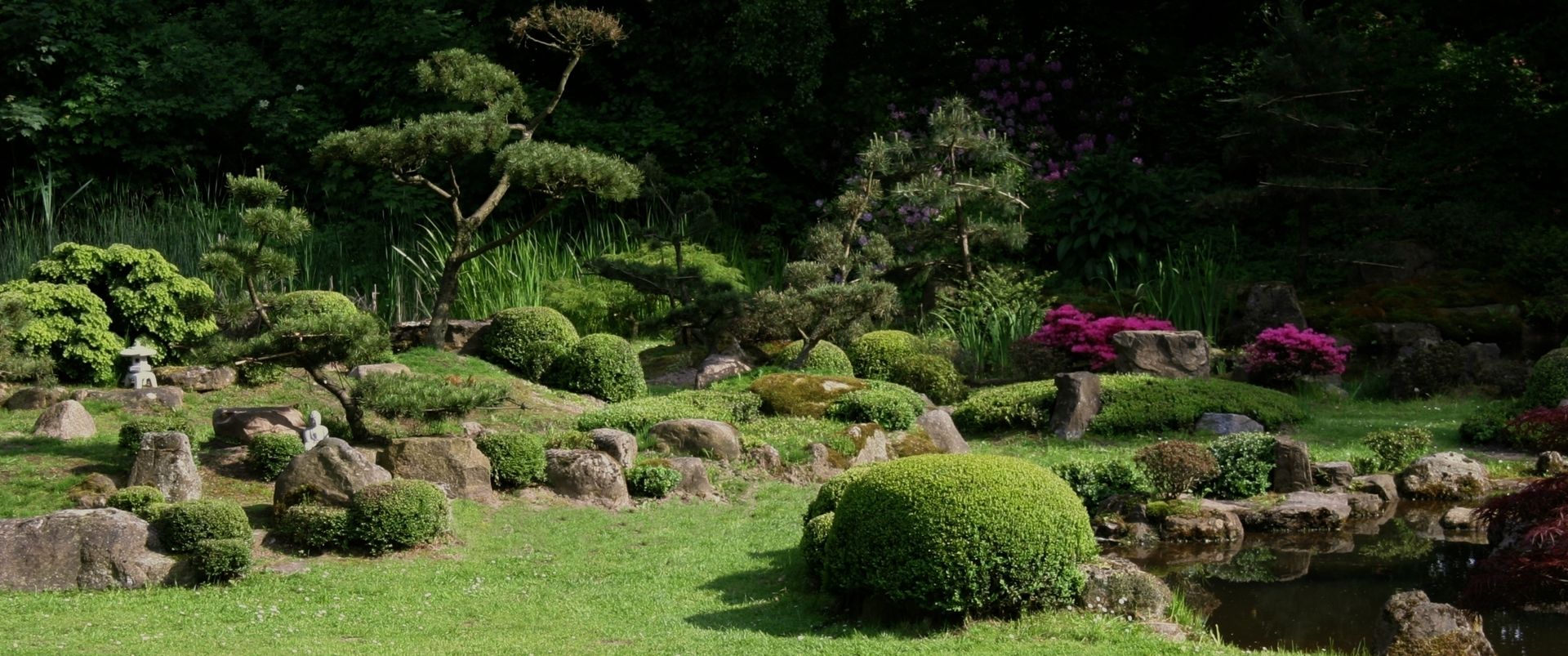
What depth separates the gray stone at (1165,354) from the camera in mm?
15641

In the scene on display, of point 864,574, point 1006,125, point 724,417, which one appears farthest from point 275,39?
point 864,574

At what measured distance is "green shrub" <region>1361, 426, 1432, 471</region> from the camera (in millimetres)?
12430

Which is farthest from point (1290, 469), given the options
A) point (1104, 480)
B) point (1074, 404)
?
point (1074, 404)

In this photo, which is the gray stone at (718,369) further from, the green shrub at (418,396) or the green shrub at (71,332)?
the green shrub at (71,332)

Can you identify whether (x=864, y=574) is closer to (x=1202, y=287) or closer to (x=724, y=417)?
(x=724, y=417)

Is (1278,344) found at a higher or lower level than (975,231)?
lower

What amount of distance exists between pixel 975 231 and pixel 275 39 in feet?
43.1

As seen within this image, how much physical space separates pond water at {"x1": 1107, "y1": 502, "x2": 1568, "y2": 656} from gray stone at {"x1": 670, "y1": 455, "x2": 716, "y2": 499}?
11.2 ft

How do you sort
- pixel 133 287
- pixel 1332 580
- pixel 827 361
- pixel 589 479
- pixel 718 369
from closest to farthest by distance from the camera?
pixel 1332 580 → pixel 589 479 → pixel 133 287 → pixel 827 361 → pixel 718 369

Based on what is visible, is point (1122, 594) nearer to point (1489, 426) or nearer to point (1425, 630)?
point (1425, 630)

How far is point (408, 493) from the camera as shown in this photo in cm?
960

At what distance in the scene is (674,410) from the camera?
45.0 ft

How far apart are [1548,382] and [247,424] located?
1183 centimetres

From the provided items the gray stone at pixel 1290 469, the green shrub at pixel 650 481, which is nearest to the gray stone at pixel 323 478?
the green shrub at pixel 650 481
